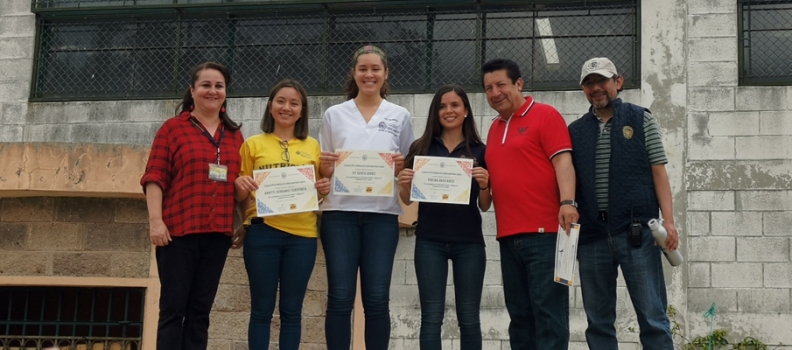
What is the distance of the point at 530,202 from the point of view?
173 inches

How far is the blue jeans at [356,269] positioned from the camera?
14.4 feet

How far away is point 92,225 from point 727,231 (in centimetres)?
538

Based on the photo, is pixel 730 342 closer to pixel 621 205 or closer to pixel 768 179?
pixel 768 179

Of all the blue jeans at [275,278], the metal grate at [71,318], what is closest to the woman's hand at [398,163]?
the blue jeans at [275,278]

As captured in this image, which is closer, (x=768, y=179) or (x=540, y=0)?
(x=768, y=179)

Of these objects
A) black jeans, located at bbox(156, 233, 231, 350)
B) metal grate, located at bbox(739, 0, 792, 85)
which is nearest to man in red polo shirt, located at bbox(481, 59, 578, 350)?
black jeans, located at bbox(156, 233, 231, 350)

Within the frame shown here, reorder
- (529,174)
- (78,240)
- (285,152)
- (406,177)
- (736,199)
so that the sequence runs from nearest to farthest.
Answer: (529,174), (406,177), (285,152), (78,240), (736,199)

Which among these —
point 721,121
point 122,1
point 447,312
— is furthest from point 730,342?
point 122,1

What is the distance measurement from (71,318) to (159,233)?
2.98 metres

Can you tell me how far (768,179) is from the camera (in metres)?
7.68

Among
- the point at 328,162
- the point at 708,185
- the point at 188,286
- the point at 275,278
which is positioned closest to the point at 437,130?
the point at 328,162

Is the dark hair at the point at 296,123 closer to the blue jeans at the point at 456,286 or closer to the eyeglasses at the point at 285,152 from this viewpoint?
the eyeglasses at the point at 285,152

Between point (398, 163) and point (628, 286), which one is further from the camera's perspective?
point (398, 163)

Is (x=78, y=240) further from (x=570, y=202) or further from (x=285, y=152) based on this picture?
(x=570, y=202)
